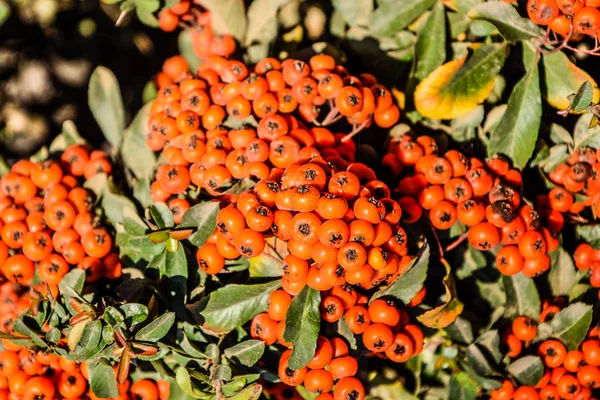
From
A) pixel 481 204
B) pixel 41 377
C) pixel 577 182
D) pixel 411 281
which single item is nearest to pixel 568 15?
pixel 577 182

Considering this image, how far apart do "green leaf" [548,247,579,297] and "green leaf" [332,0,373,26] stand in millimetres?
1206

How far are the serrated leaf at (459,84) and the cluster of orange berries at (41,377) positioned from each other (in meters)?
1.57

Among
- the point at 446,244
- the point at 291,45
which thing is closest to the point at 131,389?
the point at 446,244

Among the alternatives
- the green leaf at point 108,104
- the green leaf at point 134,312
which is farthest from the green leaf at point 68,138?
the green leaf at point 134,312

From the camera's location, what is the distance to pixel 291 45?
2.56 metres

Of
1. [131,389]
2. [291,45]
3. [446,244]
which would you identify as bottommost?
[131,389]

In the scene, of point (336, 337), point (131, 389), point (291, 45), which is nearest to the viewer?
point (336, 337)

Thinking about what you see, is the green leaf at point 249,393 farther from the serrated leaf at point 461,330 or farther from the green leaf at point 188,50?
the green leaf at point 188,50

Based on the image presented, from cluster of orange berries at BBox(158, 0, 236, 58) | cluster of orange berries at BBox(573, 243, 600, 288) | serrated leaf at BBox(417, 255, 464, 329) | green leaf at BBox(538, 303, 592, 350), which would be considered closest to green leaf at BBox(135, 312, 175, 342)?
serrated leaf at BBox(417, 255, 464, 329)

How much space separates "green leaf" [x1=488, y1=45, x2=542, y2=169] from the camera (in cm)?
221

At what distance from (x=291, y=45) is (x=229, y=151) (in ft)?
2.19

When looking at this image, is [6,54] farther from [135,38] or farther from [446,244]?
[446,244]

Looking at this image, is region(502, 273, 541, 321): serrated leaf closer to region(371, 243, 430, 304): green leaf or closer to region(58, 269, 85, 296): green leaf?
region(371, 243, 430, 304): green leaf

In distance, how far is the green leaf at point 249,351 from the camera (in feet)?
6.51
